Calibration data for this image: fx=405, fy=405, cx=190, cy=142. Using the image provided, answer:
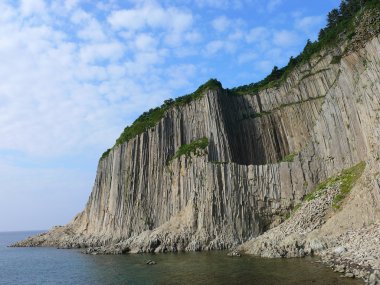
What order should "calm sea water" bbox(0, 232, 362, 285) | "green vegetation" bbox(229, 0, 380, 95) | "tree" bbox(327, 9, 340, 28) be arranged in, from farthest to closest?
"tree" bbox(327, 9, 340, 28)
"green vegetation" bbox(229, 0, 380, 95)
"calm sea water" bbox(0, 232, 362, 285)

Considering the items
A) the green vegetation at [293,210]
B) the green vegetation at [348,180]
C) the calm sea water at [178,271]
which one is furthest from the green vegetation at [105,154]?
the green vegetation at [348,180]

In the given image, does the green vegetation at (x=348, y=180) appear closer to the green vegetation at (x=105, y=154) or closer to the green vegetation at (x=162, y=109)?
the green vegetation at (x=162, y=109)

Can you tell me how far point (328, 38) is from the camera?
63.9m

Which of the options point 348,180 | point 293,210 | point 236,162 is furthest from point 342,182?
point 236,162

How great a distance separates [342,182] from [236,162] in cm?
2284

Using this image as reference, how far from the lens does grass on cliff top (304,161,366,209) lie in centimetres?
4300

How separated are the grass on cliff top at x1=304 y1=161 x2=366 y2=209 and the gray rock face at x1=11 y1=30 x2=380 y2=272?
171 cm

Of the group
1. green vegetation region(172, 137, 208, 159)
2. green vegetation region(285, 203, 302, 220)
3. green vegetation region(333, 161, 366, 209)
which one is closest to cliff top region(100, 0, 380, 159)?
green vegetation region(172, 137, 208, 159)

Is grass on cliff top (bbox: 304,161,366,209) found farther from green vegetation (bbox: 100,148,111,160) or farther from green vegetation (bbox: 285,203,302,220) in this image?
green vegetation (bbox: 100,148,111,160)

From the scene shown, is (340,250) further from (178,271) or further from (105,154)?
(105,154)

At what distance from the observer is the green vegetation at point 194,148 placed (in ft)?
211

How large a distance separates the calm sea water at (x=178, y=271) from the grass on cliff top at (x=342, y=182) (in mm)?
10298

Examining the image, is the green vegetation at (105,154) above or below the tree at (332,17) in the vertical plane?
below

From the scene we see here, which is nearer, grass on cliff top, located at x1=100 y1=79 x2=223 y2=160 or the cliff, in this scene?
the cliff
